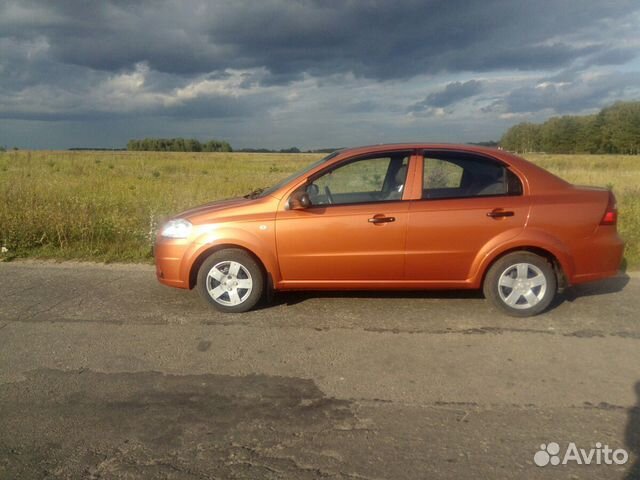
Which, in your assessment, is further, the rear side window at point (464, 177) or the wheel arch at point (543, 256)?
the rear side window at point (464, 177)

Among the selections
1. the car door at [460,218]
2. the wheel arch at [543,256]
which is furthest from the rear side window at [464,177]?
the wheel arch at [543,256]

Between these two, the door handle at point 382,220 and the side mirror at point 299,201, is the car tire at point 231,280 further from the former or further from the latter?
the door handle at point 382,220

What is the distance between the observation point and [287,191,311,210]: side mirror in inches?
174

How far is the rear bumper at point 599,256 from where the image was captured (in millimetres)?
4391

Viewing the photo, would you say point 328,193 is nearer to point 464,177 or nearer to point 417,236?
point 417,236

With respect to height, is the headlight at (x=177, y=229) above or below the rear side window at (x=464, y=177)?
below

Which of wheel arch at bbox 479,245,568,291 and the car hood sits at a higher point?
the car hood

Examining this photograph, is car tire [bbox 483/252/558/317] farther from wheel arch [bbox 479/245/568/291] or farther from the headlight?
the headlight

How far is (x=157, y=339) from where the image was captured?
4.05 metres

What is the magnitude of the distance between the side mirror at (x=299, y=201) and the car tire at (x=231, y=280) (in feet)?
2.14

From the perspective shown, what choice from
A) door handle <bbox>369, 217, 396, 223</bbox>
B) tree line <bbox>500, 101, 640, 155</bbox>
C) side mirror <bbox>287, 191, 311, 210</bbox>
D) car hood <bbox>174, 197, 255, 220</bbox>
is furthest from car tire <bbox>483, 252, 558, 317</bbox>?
tree line <bbox>500, 101, 640, 155</bbox>

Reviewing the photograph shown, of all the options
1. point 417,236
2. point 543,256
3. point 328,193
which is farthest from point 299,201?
point 543,256

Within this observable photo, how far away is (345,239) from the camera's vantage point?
4.45 metres

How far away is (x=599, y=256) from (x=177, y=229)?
4.08 meters
